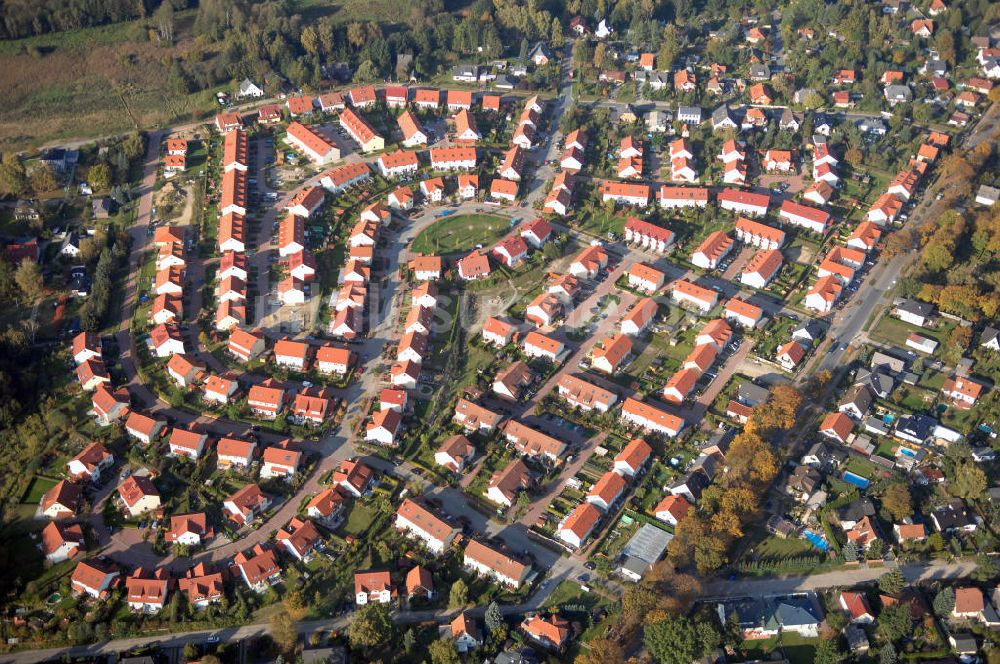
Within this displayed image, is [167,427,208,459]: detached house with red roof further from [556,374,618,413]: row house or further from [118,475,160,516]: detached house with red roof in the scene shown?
[556,374,618,413]: row house

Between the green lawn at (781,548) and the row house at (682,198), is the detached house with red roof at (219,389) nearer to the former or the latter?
the green lawn at (781,548)

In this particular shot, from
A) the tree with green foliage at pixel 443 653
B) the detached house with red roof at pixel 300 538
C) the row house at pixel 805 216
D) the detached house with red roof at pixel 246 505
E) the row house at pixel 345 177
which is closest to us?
the tree with green foliage at pixel 443 653

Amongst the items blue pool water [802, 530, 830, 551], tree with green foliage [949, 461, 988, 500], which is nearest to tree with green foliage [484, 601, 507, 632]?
blue pool water [802, 530, 830, 551]

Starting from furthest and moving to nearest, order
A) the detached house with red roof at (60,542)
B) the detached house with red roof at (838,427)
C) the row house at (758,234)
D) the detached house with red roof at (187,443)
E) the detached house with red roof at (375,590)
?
the row house at (758,234) < the detached house with red roof at (838,427) < the detached house with red roof at (187,443) < the detached house with red roof at (60,542) < the detached house with red roof at (375,590)

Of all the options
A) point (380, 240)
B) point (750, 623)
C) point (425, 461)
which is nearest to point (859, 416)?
point (750, 623)

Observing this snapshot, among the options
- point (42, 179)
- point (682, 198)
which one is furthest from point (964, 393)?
point (42, 179)

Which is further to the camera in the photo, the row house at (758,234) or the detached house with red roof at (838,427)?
the row house at (758,234)

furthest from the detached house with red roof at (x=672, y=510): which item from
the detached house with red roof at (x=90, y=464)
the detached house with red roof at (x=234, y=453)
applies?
the detached house with red roof at (x=90, y=464)

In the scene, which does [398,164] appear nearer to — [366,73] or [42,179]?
[366,73]

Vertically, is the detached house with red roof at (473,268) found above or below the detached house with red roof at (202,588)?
above

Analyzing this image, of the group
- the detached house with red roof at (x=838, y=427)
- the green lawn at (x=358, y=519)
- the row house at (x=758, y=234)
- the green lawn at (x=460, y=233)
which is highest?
the row house at (x=758, y=234)
